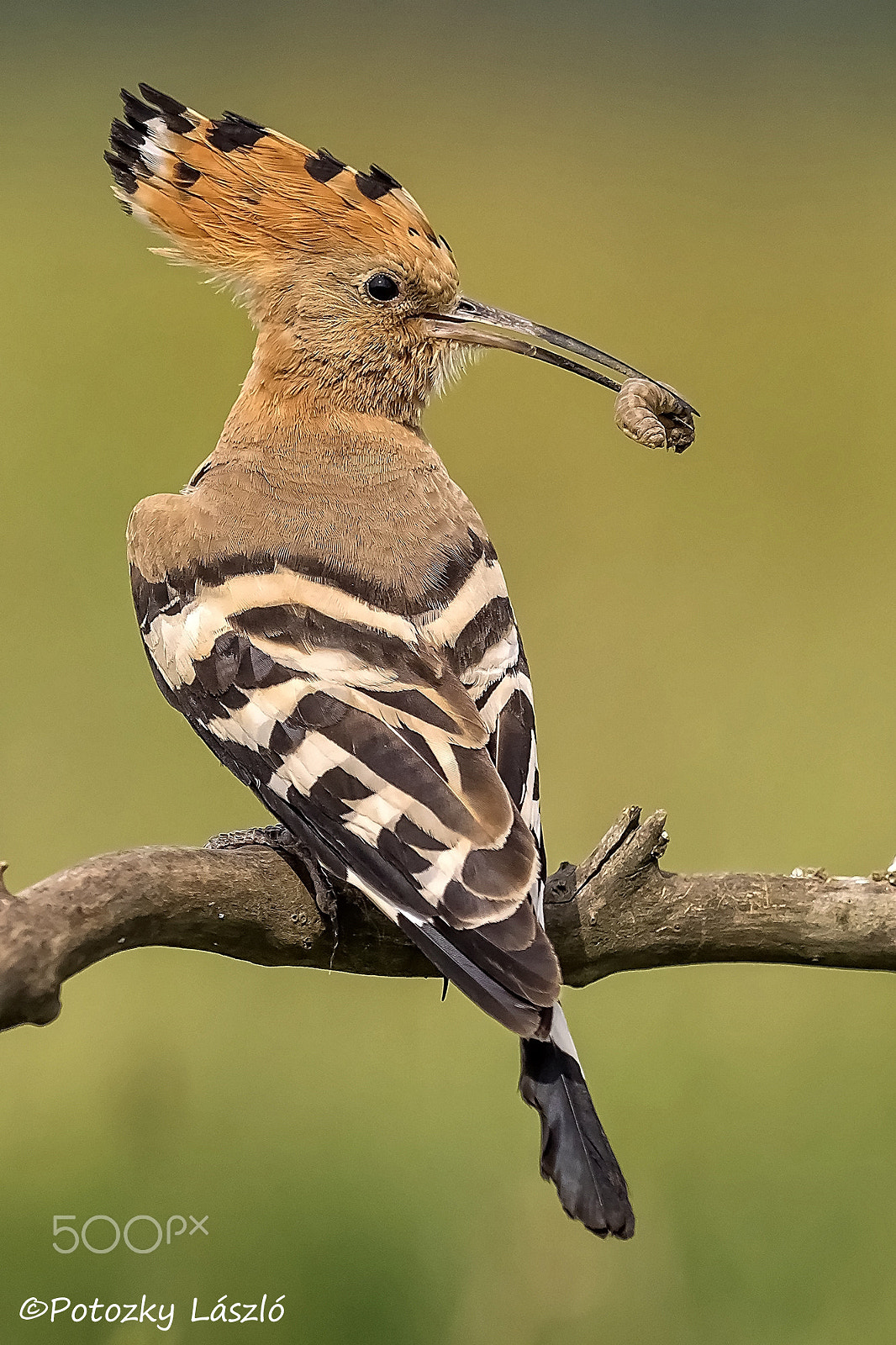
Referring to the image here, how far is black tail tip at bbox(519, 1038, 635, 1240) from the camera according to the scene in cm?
114

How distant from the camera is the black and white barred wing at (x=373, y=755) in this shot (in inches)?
44.5

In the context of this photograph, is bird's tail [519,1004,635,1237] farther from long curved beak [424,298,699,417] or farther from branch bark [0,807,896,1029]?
long curved beak [424,298,699,417]

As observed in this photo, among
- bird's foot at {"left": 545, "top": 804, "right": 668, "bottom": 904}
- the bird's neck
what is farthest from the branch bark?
the bird's neck

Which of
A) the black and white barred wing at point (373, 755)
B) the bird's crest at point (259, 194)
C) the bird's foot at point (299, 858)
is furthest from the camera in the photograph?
the bird's crest at point (259, 194)

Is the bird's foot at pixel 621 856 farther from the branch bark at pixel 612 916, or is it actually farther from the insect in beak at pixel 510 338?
the insect in beak at pixel 510 338

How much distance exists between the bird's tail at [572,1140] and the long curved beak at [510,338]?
0.68m

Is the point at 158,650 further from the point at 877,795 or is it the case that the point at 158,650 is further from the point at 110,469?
the point at 110,469

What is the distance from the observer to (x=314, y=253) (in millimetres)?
1608

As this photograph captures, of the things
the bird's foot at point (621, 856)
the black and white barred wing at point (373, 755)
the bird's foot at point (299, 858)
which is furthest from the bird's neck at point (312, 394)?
the bird's foot at point (621, 856)

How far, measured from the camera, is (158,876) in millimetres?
1139

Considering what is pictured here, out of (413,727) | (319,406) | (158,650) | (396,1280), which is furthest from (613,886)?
(396,1280)

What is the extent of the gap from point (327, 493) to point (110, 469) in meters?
1.75

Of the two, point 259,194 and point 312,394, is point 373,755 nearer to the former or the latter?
point 312,394

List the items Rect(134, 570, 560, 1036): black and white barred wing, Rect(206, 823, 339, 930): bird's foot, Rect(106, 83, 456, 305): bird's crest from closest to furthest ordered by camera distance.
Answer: Rect(134, 570, 560, 1036): black and white barred wing < Rect(206, 823, 339, 930): bird's foot < Rect(106, 83, 456, 305): bird's crest
